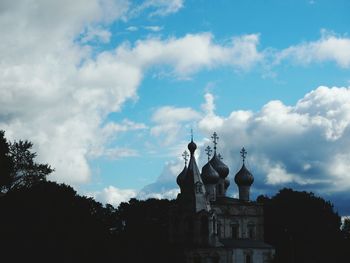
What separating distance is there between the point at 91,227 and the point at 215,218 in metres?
12.9

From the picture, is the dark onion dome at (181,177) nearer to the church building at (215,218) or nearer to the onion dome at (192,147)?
the church building at (215,218)

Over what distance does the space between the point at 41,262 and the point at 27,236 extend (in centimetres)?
249

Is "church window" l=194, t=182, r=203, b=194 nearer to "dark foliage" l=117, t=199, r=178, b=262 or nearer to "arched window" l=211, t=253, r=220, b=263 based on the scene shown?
"dark foliage" l=117, t=199, r=178, b=262

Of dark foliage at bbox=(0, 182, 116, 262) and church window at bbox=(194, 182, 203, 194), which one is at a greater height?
church window at bbox=(194, 182, 203, 194)

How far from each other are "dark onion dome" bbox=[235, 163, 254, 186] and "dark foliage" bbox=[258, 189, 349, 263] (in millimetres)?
8982

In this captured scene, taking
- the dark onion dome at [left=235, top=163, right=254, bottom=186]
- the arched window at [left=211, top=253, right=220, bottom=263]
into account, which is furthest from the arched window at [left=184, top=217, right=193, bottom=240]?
the dark onion dome at [left=235, top=163, right=254, bottom=186]

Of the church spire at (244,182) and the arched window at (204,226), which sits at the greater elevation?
the church spire at (244,182)

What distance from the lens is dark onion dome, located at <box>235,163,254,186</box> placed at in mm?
70188

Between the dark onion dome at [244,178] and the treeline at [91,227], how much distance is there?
9187mm

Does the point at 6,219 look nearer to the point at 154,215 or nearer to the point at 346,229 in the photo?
the point at 154,215

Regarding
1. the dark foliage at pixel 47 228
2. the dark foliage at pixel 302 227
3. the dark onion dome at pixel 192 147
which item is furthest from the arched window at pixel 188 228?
the dark foliage at pixel 302 227

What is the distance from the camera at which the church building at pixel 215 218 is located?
61562 mm

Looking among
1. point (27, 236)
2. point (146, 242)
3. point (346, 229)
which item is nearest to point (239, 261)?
point (146, 242)

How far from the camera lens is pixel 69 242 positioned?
54156 mm
